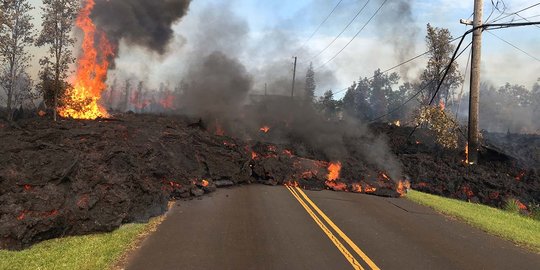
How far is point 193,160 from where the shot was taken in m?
15.8

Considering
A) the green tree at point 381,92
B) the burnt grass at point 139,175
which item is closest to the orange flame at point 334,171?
the burnt grass at point 139,175

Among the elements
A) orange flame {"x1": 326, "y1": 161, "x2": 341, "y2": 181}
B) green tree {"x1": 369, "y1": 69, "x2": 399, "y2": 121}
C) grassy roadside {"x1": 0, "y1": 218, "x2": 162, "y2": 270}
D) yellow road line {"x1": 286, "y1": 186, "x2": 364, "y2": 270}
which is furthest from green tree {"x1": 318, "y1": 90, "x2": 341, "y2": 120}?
green tree {"x1": 369, "y1": 69, "x2": 399, "y2": 121}

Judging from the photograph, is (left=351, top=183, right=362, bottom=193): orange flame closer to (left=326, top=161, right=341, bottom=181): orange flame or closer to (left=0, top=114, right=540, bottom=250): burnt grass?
(left=0, top=114, right=540, bottom=250): burnt grass

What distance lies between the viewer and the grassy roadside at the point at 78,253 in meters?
6.31

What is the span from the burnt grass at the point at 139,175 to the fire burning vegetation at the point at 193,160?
0.03 meters

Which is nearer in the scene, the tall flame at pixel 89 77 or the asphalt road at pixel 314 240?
the asphalt road at pixel 314 240

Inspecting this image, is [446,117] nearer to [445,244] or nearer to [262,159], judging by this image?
[262,159]

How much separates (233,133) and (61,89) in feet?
→ 39.6

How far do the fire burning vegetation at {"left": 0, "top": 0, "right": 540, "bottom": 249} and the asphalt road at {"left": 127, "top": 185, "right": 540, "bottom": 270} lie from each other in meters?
1.72

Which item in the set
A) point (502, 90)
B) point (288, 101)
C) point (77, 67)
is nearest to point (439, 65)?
point (288, 101)

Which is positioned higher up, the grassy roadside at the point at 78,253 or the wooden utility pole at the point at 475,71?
the wooden utility pole at the point at 475,71

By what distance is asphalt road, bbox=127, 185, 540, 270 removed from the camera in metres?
6.90

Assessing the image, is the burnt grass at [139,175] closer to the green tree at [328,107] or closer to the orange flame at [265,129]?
the orange flame at [265,129]

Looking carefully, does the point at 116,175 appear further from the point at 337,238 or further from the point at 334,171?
the point at 334,171
